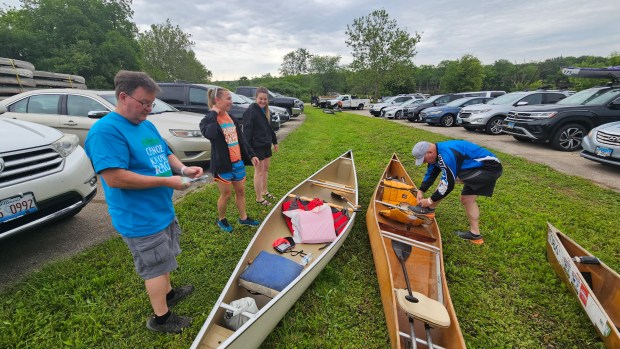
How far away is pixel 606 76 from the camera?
7.62 meters

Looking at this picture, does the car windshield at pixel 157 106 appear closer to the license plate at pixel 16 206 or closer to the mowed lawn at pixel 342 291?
the mowed lawn at pixel 342 291

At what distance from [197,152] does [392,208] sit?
4.16 metres

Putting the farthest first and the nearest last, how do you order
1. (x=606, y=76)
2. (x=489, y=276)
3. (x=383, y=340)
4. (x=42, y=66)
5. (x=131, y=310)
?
1. (x=42, y=66)
2. (x=606, y=76)
3. (x=489, y=276)
4. (x=131, y=310)
5. (x=383, y=340)

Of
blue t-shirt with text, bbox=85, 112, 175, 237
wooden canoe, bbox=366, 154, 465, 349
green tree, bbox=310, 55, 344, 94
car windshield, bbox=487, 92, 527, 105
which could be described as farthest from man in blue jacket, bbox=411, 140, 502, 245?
green tree, bbox=310, 55, 344, 94

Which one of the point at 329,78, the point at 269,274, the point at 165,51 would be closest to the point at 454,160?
the point at 269,274

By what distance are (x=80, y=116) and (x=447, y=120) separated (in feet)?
46.3

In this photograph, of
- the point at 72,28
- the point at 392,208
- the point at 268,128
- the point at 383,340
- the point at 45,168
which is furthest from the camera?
the point at 72,28

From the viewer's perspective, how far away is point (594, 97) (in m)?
7.87

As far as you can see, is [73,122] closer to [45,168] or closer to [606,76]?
[45,168]

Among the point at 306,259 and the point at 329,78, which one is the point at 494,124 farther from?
the point at 329,78

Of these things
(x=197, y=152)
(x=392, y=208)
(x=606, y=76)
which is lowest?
(x=392, y=208)

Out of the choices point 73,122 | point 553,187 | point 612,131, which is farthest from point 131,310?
point 612,131

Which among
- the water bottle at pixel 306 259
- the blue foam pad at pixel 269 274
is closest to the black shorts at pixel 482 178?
the water bottle at pixel 306 259

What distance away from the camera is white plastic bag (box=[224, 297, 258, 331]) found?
6.27 ft
